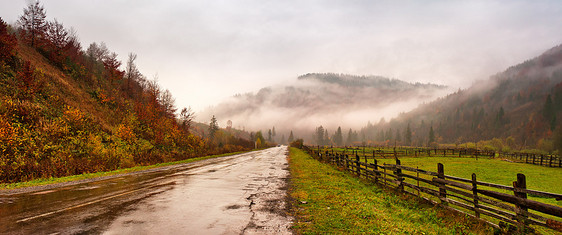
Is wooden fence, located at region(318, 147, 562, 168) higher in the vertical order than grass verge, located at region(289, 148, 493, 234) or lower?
lower

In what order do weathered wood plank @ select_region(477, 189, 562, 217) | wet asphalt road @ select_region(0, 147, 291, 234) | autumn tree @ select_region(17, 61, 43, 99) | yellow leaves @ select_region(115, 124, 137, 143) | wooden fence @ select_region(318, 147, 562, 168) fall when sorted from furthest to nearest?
wooden fence @ select_region(318, 147, 562, 168) < yellow leaves @ select_region(115, 124, 137, 143) < autumn tree @ select_region(17, 61, 43, 99) < wet asphalt road @ select_region(0, 147, 291, 234) < weathered wood plank @ select_region(477, 189, 562, 217)

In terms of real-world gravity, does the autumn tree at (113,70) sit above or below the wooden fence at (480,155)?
above

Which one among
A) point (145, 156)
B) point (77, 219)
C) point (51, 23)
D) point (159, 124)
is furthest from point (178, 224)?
point (51, 23)

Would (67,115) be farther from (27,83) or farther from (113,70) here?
(113,70)

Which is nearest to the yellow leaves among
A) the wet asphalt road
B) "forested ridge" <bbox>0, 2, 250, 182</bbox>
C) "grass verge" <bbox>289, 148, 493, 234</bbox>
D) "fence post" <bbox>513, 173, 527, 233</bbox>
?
"forested ridge" <bbox>0, 2, 250, 182</bbox>

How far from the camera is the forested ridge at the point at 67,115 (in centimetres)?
1828

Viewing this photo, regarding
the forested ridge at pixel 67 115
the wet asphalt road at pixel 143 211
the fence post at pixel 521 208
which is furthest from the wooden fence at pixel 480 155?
the fence post at pixel 521 208

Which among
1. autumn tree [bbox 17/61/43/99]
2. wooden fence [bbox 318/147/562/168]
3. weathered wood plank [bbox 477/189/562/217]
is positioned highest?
autumn tree [bbox 17/61/43/99]

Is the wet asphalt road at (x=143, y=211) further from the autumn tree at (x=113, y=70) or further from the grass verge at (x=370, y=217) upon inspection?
the autumn tree at (x=113, y=70)

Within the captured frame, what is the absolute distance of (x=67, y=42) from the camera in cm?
4531

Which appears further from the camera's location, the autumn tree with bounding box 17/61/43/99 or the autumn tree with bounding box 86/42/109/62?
the autumn tree with bounding box 86/42/109/62

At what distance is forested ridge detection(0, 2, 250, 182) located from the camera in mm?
18281

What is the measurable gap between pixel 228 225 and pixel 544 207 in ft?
27.8

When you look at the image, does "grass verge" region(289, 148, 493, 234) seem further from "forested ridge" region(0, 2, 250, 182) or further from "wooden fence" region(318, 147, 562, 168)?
"wooden fence" region(318, 147, 562, 168)
